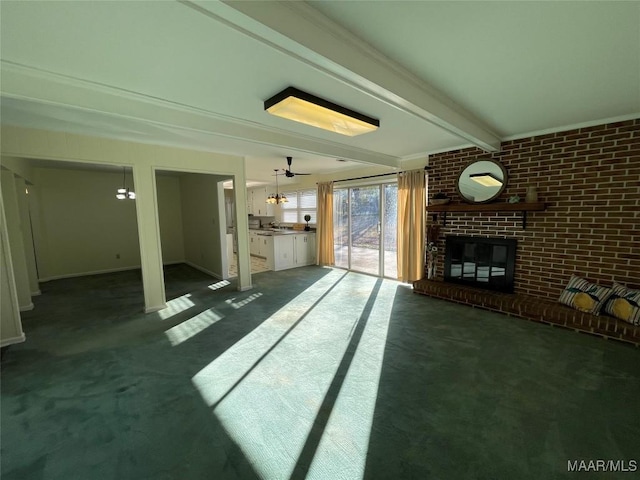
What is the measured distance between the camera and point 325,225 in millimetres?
6367

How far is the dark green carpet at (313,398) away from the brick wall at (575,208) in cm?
85

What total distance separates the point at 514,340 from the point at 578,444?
4.30ft

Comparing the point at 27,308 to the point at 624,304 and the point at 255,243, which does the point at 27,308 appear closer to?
the point at 255,243

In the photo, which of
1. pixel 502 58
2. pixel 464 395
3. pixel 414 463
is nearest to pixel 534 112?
pixel 502 58

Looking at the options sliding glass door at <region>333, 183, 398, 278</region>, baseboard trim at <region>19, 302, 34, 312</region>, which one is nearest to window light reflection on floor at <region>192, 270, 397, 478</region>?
sliding glass door at <region>333, 183, 398, 278</region>

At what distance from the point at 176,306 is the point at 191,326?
3.01 feet

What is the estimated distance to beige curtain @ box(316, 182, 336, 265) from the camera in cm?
621

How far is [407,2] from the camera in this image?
1198 millimetres

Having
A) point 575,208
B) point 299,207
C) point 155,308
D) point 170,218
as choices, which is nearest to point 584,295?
point 575,208

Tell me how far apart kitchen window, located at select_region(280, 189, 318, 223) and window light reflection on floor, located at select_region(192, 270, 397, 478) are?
4.21 meters

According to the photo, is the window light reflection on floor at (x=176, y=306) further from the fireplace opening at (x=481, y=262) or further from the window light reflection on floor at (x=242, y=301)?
the fireplace opening at (x=481, y=262)

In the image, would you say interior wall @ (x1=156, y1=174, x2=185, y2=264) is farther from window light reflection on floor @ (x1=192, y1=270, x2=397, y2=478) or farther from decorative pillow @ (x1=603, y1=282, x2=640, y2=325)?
decorative pillow @ (x1=603, y1=282, x2=640, y2=325)

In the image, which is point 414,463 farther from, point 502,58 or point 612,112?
point 612,112

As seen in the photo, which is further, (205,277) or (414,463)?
(205,277)
